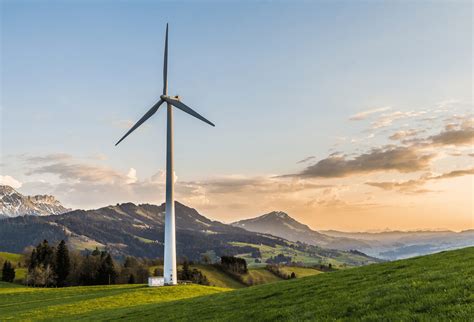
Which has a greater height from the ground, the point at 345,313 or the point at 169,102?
the point at 169,102

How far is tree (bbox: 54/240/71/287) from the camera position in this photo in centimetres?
14450

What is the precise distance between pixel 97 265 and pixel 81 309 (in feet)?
343

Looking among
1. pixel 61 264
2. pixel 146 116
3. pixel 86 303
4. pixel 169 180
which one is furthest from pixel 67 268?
pixel 86 303

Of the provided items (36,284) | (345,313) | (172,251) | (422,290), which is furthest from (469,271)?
(36,284)

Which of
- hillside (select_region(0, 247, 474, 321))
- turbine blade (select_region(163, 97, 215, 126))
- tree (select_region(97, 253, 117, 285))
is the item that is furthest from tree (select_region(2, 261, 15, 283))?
hillside (select_region(0, 247, 474, 321))

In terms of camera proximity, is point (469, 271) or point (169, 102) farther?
point (169, 102)

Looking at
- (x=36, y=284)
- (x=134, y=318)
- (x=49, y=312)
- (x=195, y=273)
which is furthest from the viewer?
(x=195, y=273)

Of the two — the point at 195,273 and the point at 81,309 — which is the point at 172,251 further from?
the point at 195,273

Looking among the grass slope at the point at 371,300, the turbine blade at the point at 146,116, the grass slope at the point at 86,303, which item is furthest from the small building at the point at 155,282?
the grass slope at the point at 371,300

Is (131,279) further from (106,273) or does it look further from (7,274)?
(7,274)

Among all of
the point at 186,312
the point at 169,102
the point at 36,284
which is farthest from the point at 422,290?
the point at 36,284

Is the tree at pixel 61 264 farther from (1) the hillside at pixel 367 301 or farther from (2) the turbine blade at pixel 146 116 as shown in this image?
(1) the hillside at pixel 367 301

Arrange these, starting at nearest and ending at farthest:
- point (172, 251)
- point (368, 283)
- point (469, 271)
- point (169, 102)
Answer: point (469, 271) < point (368, 283) < point (172, 251) < point (169, 102)

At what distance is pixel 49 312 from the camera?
51.2 meters
